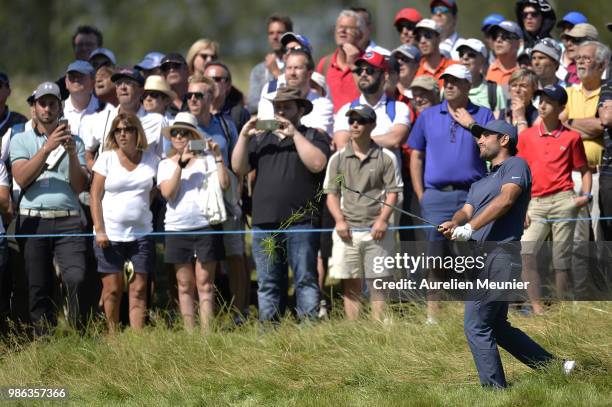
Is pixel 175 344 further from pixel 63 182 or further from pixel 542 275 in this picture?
pixel 542 275

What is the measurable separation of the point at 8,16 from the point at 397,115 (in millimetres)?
31388

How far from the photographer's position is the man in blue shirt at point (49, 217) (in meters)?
11.5

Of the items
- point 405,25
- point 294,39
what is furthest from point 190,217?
point 405,25

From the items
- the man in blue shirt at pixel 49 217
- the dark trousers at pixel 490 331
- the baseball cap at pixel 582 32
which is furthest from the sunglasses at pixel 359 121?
the baseball cap at pixel 582 32

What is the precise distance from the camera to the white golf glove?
8.84m

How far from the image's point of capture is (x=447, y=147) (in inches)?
444

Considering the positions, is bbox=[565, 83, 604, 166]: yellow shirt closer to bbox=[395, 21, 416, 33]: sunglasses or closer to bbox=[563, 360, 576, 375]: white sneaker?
bbox=[395, 21, 416, 33]: sunglasses

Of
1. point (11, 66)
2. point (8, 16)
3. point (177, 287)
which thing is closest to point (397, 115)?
point (177, 287)

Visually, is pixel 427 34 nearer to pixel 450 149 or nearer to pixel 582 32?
pixel 582 32

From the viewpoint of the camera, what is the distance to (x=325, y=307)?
467 inches

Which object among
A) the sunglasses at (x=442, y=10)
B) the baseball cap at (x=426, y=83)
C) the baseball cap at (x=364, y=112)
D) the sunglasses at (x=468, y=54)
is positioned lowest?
the baseball cap at (x=364, y=112)

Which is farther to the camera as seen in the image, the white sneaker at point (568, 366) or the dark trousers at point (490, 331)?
the white sneaker at point (568, 366)

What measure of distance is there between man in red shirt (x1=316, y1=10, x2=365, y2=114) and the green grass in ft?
9.96

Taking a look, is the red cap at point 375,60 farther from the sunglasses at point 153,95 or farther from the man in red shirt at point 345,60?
the sunglasses at point 153,95
